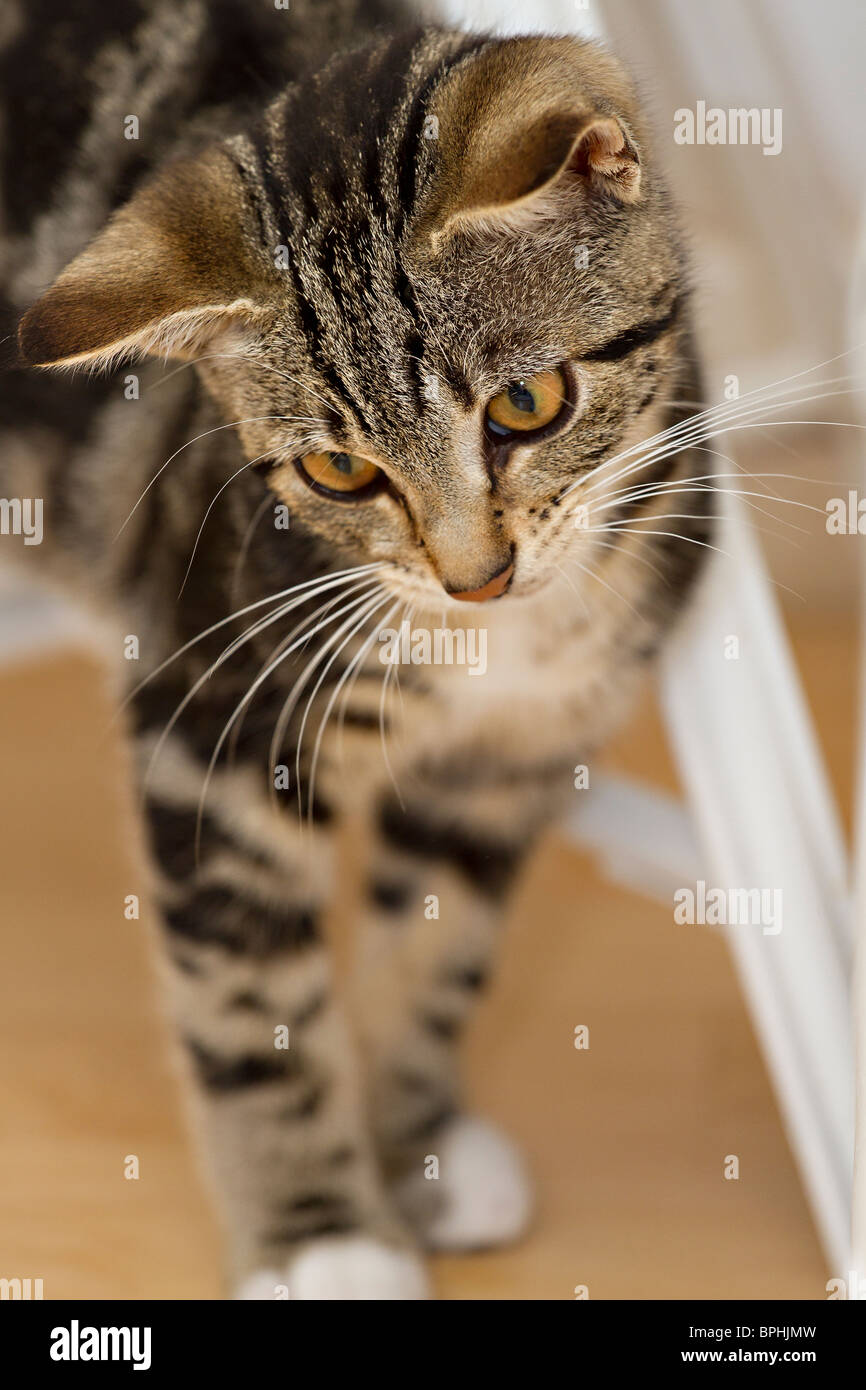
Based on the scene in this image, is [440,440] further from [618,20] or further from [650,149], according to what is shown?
[618,20]

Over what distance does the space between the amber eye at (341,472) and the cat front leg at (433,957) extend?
1.25 ft

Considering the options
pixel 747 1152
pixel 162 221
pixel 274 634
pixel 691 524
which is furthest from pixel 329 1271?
pixel 162 221

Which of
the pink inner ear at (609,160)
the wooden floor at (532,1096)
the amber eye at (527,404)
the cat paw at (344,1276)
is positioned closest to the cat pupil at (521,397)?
the amber eye at (527,404)

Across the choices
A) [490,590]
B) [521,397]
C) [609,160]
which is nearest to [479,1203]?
[490,590]

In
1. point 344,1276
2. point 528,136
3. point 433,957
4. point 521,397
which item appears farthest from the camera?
point 433,957

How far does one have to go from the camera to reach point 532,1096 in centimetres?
123

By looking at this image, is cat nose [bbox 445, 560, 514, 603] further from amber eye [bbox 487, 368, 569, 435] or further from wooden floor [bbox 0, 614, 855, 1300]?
wooden floor [bbox 0, 614, 855, 1300]

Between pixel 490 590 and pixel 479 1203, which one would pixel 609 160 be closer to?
pixel 490 590

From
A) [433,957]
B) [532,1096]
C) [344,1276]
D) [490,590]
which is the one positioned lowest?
[344,1276]

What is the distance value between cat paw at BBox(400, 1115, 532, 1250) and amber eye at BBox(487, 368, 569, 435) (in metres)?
0.59

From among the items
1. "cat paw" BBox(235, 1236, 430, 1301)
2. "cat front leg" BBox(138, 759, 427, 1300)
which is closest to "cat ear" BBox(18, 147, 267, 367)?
"cat front leg" BBox(138, 759, 427, 1300)

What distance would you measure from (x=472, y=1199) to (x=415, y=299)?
25.7 inches
